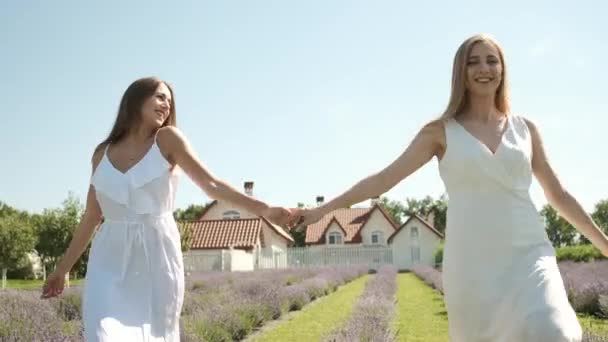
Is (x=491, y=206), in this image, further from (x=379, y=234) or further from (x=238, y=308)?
(x=379, y=234)

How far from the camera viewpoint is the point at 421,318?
13.8 m

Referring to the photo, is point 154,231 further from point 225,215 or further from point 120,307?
point 225,215

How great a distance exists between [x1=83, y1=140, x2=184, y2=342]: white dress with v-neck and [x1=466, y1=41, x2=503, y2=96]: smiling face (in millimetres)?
1745

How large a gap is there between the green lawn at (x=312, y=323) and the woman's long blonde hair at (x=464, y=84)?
15.2ft

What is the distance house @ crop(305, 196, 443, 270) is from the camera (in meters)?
51.8

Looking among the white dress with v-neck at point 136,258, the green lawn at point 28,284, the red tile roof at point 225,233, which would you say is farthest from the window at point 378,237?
the white dress with v-neck at point 136,258

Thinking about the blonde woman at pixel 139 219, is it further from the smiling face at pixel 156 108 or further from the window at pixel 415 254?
the window at pixel 415 254

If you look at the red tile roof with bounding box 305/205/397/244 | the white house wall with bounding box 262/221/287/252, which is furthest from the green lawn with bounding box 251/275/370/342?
the red tile roof with bounding box 305/205/397/244

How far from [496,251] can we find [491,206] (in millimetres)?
232

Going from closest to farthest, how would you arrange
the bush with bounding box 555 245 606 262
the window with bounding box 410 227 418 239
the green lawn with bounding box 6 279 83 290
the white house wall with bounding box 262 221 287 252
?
1. the green lawn with bounding box 6 279 83 290
2. the bush with bounding box 555 245 606 262
3. the white house wall with bounding box 262 221 287 252
4. the window with bounding box 410 227 418 239

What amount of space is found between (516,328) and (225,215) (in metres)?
53.3

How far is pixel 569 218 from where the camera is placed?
4.27 m

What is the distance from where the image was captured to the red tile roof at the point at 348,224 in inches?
2270

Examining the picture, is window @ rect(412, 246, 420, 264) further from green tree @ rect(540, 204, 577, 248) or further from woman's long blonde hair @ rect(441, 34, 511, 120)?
green tree @ rect(540, 204, 577, 248)
